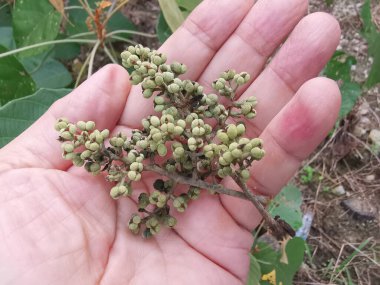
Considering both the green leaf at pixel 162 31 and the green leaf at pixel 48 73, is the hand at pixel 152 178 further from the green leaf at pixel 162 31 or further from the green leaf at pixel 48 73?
the green leaf at pixel 48 73

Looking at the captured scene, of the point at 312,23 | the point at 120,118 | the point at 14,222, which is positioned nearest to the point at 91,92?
the point at 120,118

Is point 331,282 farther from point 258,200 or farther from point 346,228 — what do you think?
point 258,200

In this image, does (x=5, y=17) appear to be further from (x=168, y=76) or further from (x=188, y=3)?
(x=168, y=76)

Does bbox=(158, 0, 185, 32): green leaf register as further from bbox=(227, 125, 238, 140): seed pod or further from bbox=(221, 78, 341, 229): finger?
bbox=(227, 125, 238, 140): seed pod

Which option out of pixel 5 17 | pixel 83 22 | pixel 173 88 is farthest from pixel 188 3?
pixel 5 17

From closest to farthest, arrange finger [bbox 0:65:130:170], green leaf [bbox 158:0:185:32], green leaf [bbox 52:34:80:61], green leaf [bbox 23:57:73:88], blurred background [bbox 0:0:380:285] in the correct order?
finger [bbox 0:65:130:170], green leaf [bbox 158:0:185:32], blurred background [bbox 0:0:380:285], green leaf [bbox 23:57:73:88], green leaf [bbox 52:34:80:61]

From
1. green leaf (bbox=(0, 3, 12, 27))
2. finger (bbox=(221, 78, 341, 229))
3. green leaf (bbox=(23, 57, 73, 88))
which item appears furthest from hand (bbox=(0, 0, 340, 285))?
green leaf (bbox=(0, 3, 12, 27))
